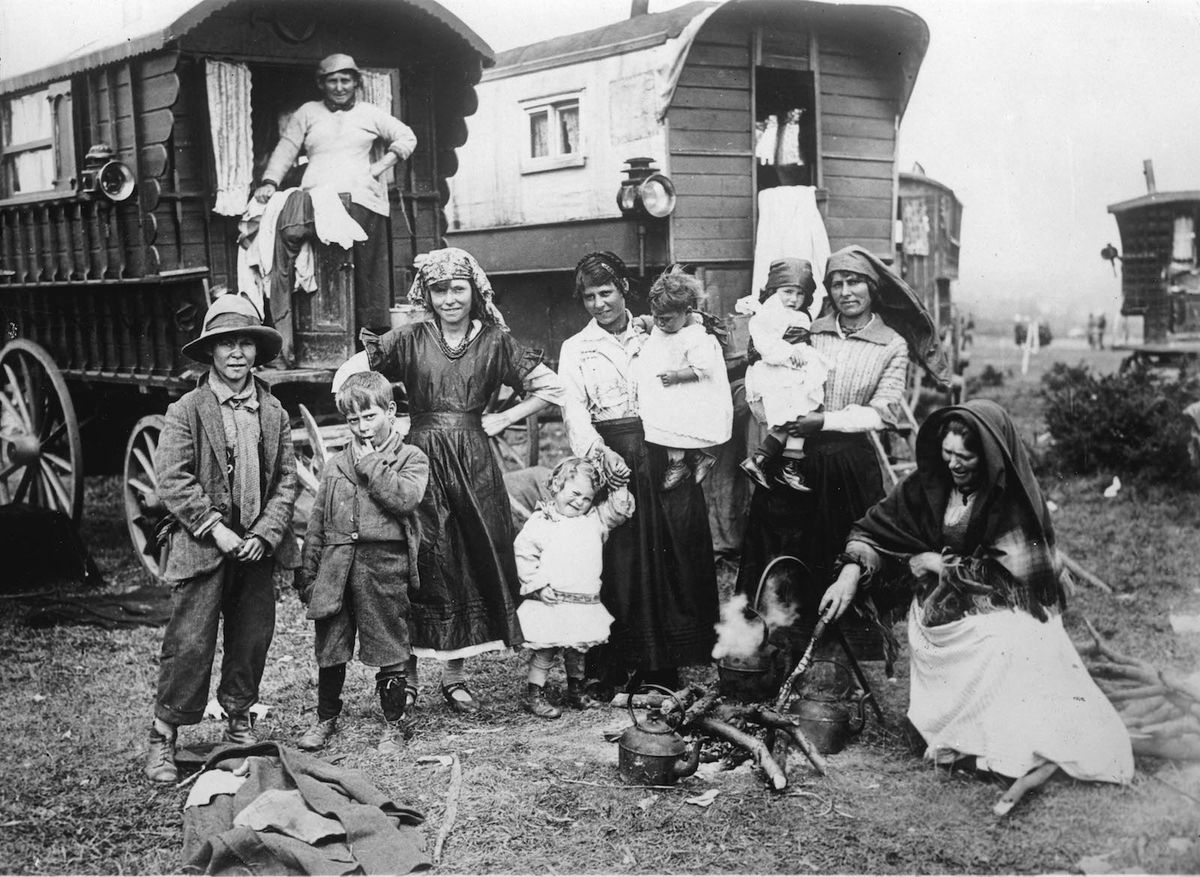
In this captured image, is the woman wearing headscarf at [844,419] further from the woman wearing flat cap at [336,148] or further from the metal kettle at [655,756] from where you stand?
the woman wearing flat cap at [336,148]

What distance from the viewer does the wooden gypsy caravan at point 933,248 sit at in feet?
58.9

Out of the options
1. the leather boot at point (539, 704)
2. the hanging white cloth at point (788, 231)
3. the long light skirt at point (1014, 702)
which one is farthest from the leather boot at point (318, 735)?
the hanging white cloth at point (788, 231)

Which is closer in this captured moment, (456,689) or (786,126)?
(456,689)

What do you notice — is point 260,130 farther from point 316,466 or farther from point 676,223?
point 676,223

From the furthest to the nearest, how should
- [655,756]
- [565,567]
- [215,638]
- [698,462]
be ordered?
[698,462], [565,567], [215,638], [655,756]

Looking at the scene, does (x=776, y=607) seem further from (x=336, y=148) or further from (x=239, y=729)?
(x=336, y=148)

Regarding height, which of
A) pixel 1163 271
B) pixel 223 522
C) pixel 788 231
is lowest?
pixel 223 522

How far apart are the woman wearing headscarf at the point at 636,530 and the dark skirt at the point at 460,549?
1.57 ft

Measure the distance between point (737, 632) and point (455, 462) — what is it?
1552 millimetres

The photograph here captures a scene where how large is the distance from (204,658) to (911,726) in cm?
296

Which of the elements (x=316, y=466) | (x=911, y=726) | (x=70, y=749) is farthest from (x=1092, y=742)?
(x=316, y=466)

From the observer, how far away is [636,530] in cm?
522

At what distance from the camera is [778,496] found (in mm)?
5234

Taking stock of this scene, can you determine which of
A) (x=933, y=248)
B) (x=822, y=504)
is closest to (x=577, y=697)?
(x=822, y=504)
